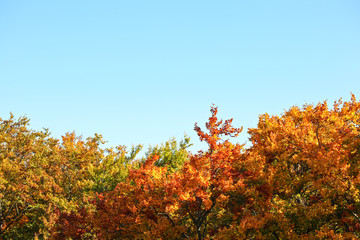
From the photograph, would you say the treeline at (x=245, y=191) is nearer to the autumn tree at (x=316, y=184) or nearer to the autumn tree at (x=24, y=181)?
the autumn tree at (x=316, y=184)

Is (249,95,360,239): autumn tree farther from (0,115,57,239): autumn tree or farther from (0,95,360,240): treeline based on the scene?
(0,115,57,239): autumn tree

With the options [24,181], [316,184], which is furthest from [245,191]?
[24,181]

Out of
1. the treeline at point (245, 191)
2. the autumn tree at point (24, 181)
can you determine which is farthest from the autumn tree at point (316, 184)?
the autumn tree at point (24, 181)

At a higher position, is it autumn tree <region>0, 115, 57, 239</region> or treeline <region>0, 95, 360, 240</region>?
autumn tree <region>0, 115, 57, 239</region>

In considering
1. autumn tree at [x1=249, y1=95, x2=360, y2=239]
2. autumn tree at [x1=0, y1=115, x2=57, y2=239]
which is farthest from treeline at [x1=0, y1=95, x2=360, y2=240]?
autumn tree at [x1=0, y1=115, x2=57, y2=239]

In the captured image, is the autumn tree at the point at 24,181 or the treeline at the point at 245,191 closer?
the treeline at the point at 245,191

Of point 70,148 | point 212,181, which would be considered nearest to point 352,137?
point 212,181

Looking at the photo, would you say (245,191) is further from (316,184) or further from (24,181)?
(24,181)

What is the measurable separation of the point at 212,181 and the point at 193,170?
1.15 m

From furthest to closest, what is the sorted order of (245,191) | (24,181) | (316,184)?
(24,181) < (245,191) < (316,184)

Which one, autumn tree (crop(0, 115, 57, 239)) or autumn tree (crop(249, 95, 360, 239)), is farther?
autumn tree (crop(0, 115, 57, 239))

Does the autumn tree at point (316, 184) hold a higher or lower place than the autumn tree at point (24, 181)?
lower

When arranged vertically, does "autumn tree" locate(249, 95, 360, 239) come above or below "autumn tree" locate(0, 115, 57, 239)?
below

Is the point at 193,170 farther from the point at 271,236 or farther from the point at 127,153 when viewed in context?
the point at 127,153
